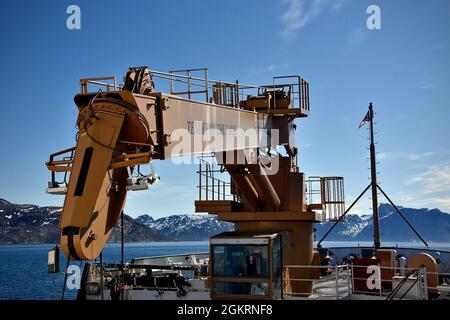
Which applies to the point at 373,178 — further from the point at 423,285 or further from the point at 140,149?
the point at 140,149

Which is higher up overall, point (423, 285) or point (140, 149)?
point (140, 149)

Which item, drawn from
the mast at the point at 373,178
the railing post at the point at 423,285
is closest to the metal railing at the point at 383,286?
the railing post at the point at 423,285

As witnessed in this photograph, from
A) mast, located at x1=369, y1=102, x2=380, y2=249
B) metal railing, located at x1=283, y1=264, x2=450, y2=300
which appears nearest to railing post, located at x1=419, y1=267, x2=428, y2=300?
metal railing, located at x1=283, y1=264, x2=450, y2=300

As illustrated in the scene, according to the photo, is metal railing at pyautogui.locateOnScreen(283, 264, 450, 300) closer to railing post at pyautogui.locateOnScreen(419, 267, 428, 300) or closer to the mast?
railing post at pyautogui.locateOnScreen(419, 267, 428, 300)

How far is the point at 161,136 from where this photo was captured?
13.5 metres

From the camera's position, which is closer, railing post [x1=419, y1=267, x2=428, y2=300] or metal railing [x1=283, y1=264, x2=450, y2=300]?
railing post [x1=419, y1=267, x2=428, y2=300]

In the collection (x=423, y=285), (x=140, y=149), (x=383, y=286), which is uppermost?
(x=140, y=149)

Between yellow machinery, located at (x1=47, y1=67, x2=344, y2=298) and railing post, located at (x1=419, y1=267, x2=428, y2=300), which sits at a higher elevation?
yellow machinery, located at (x1=47, y1=67, x2=344, y2=298)

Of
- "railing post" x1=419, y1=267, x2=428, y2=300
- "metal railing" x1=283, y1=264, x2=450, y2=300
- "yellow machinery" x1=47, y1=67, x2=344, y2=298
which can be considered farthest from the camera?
"metal railing" x1=283, y1=264, x2=450, y2=300

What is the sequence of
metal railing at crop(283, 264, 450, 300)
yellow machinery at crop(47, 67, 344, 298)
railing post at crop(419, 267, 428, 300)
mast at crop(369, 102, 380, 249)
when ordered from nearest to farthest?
yellow machinery at crop(47, 67, 344, 298) < railing post at crop(419, 267, 428, 300) < metal railing at crop(283, 264, 450, 300) < mast at crop(369, 102, 380, 249)

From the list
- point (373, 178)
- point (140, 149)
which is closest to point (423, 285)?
point (140, 149)

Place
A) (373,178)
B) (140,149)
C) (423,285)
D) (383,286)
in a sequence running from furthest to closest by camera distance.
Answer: (373,178), (383,286), (423,285), (140,149)

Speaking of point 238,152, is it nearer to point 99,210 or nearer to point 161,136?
point 161,136
